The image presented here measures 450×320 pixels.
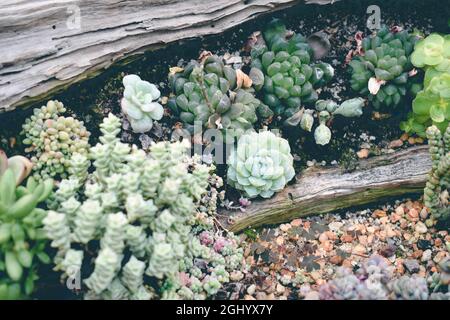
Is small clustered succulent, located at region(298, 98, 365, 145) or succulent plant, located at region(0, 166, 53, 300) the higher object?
small clustered succulent, located at region(298, 98, 365, 145)

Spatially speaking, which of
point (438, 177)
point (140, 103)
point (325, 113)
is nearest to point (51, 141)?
point (140, 103)

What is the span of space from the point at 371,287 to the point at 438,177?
809 millimetres

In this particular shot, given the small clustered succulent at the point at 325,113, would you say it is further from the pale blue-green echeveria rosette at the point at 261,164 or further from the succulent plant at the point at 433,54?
the succulent plant at the point at 433,54

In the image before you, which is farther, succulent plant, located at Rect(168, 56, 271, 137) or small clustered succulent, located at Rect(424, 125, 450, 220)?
→ succulent plant, located at Rect(168, 56, 271, 137)

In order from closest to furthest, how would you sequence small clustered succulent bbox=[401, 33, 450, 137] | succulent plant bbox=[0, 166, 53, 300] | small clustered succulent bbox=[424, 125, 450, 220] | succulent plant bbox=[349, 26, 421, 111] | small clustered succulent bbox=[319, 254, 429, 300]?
succulent plant bbox=[0, 166, 53, 300] → small clustered succulent bbox=[319, 254, 429, 300] → small clustered succulent bbox=[424, 125, 450, 220] → small clustered succulent bbox=[401, 33, 450, 137] → succulent plant bbox=[349, 26, 421, 111]

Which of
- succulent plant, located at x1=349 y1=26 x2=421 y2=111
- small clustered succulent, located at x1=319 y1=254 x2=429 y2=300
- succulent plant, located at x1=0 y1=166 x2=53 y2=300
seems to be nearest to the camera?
succulent plant, located at x1=0 y1=166 x2=53 y2=300

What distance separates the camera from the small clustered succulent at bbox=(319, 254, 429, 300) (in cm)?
244

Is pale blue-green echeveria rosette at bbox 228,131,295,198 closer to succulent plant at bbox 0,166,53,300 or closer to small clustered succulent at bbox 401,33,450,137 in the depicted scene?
small clustered succulent at bbox 401,33,450,137

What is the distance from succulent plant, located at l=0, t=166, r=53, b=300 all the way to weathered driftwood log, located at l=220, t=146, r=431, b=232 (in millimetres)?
1053

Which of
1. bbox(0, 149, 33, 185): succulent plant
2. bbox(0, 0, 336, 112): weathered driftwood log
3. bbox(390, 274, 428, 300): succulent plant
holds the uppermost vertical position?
bbox(0, 0, 336, 112): weathered driftwood log

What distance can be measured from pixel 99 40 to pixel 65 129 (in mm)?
512

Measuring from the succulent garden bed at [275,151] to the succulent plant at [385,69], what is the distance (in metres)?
0.01

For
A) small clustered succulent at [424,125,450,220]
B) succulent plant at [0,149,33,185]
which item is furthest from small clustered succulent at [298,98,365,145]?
succulent plant at [0,149,33,185]

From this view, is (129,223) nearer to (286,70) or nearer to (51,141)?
(51,141)
